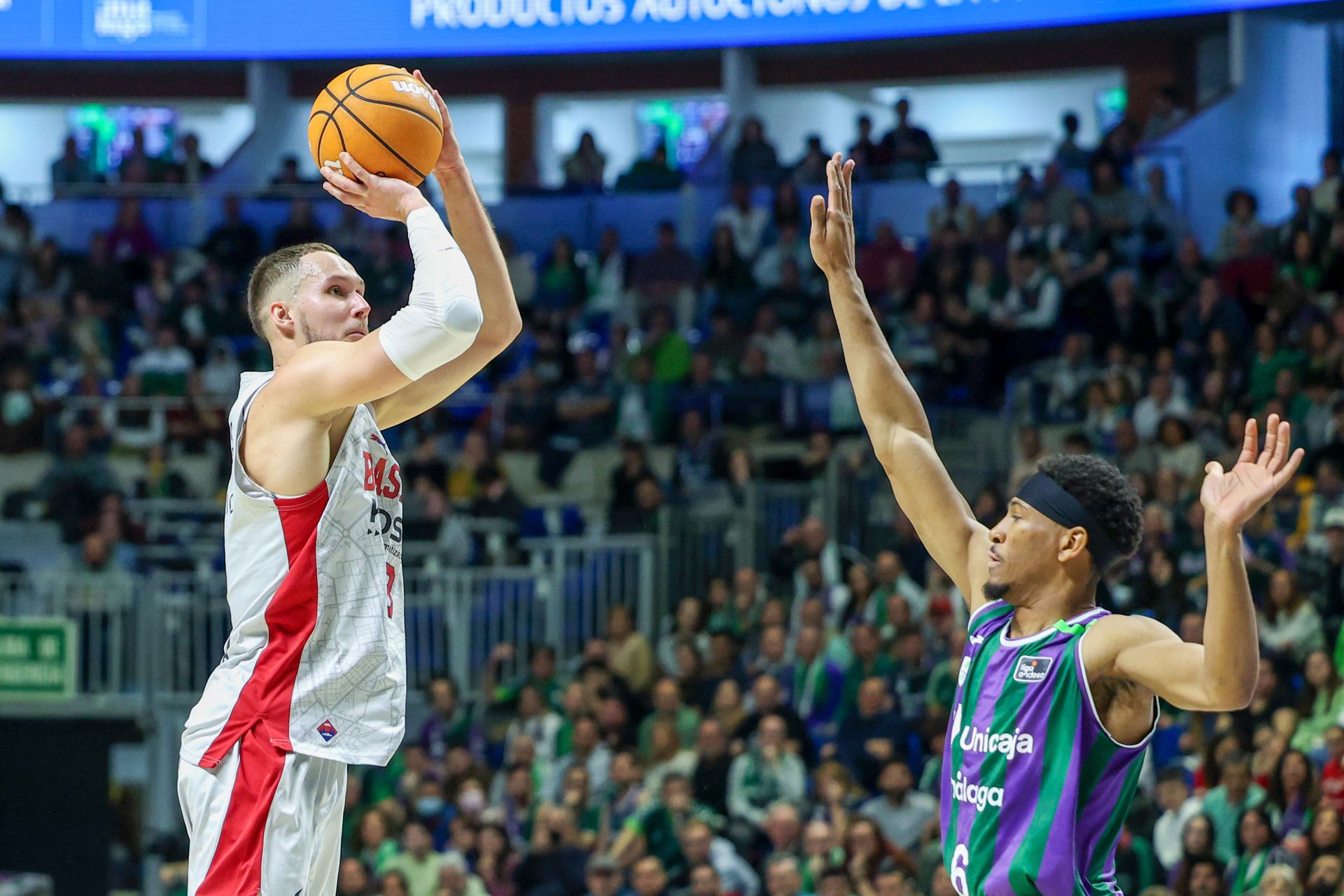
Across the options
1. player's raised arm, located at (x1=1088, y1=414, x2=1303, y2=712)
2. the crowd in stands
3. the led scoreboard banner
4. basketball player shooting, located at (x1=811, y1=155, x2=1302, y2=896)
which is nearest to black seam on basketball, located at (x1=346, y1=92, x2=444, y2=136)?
basketball player shooting, located at (x1=811, y1=155, x2=1302, y2=896)

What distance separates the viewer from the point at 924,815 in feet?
31.1

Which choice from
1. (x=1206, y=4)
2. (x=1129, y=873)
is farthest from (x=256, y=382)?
(x=1206, y=4)

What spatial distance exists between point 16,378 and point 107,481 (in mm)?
1556

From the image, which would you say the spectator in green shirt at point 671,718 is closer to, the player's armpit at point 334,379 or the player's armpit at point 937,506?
the player's armpit at point 937,506

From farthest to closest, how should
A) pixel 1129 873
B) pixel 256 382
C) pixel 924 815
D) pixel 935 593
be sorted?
pixel 935 593 < pixel 924 815 < pixel 1129 873 < pixel 256 382

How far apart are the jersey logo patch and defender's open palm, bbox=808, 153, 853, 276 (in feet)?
3.79

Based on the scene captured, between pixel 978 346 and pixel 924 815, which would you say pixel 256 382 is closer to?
pixel 924 815

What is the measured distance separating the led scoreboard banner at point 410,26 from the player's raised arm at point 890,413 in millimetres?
11949

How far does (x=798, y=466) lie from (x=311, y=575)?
9.38 m

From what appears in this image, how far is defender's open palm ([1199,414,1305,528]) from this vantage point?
11.2 ft

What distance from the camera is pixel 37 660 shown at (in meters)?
10.0

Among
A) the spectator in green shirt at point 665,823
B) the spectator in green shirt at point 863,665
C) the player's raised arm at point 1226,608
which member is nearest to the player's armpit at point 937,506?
the player's raised arm at point 1226,608

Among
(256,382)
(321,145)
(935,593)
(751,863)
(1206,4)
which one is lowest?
(751,863)

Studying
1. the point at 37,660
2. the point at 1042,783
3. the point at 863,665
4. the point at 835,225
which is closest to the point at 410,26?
the point at 37,660
